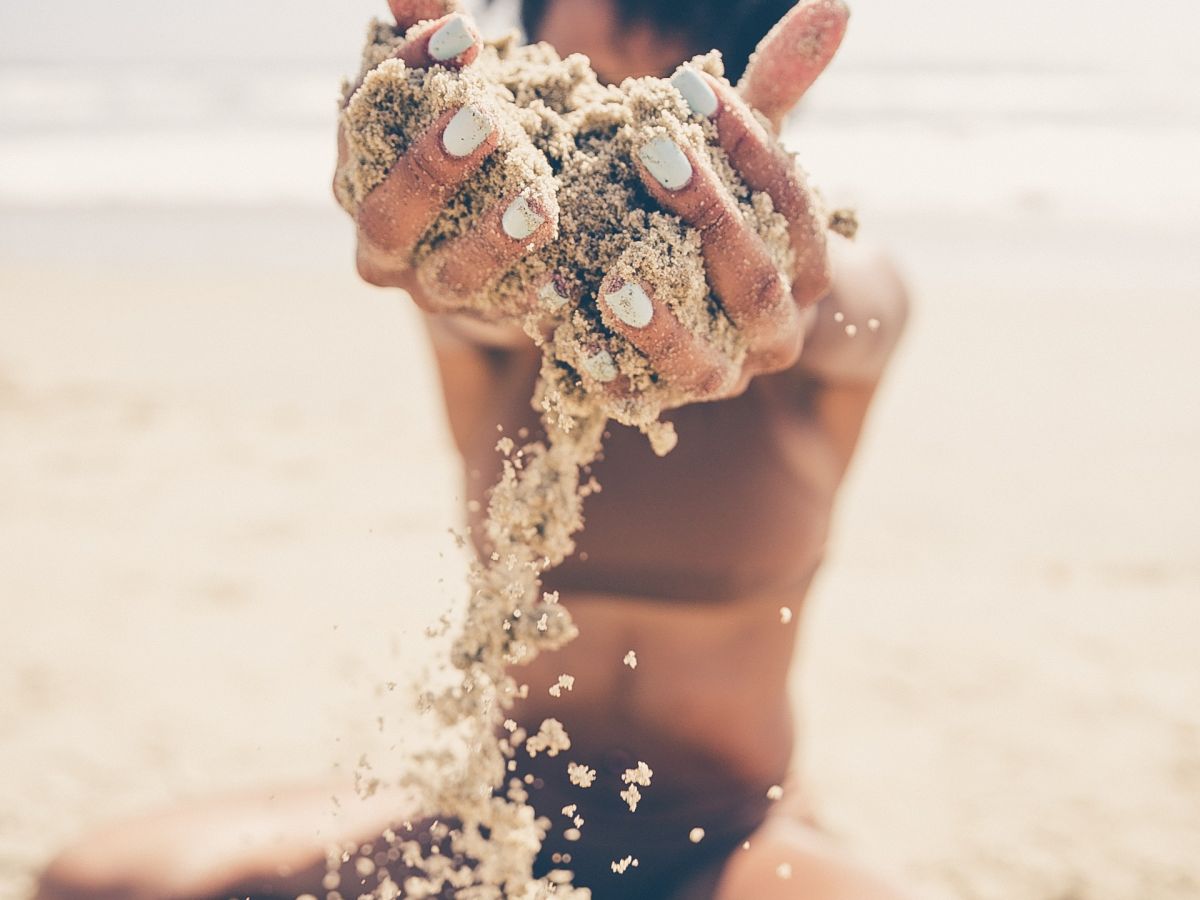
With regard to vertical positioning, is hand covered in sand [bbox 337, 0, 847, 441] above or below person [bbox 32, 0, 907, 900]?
above

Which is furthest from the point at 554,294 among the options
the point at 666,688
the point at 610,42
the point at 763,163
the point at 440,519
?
the point at 440,519

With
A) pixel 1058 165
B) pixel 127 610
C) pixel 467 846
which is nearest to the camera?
pixel 467 846

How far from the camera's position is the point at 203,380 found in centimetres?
571

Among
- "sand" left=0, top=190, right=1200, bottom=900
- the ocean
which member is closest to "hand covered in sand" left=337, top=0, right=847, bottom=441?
"sand" left=0, top=190, right=1200, bottom=900

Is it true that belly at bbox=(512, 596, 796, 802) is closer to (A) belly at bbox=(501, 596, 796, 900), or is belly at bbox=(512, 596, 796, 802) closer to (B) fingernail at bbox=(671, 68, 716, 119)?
(A) belly at bbox=(501, 596, 796, 900)

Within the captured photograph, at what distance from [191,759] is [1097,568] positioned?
9.95 feet

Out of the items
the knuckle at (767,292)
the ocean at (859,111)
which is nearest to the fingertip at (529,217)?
the knuckle at (767,292)

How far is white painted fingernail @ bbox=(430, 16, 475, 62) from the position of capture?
118 cm

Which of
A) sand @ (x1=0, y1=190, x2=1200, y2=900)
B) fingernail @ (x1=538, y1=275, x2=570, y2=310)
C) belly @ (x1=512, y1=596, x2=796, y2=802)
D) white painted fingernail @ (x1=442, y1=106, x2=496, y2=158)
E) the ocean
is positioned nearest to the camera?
white painted fingernail @ (x1=442, y1=106, x2=496, y2=158)

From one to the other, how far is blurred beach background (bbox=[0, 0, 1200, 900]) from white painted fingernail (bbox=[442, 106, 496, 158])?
637 millimetres

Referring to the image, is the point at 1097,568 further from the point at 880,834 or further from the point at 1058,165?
the point at 1058,165

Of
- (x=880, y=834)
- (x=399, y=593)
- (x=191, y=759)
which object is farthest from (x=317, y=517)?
(x=880, y=834)

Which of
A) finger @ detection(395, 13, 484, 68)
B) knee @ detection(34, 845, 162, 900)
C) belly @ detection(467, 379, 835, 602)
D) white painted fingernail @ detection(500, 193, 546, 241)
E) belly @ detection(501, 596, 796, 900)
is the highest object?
finger @ detection(395, 13, 484, 68)

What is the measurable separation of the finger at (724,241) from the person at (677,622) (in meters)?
0.33
